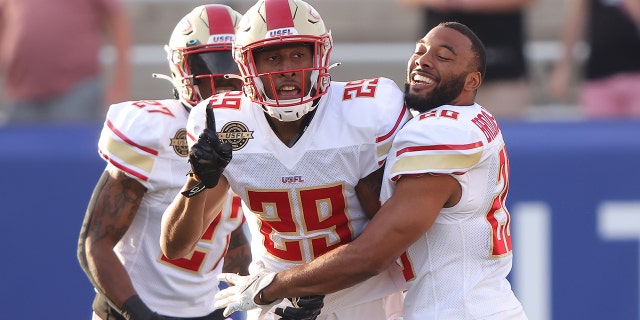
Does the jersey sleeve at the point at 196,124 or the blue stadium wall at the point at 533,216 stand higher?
the jersey sleeve at the point at 196,124

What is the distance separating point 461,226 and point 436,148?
26 cm

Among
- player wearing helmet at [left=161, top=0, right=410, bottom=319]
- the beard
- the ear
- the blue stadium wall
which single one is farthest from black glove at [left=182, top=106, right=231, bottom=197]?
the blue stadium wall

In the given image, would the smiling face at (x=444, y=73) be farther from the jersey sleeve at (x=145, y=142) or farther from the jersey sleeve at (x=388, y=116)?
the jersey sleeve at (x=145, y=142)

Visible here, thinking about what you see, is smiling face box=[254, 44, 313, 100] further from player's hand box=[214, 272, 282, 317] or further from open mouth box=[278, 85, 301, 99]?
player's hand box=[214, 272, 282, 317]

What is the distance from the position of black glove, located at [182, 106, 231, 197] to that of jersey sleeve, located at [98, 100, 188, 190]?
75 cm

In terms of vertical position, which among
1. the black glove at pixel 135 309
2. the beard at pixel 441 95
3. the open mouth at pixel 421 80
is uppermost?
the open mouth at pixel 421 80

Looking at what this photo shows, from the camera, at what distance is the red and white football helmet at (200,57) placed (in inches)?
170

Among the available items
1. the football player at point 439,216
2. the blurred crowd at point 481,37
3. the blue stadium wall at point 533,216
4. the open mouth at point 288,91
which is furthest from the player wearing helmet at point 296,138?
the blurred crowd at point 481,37

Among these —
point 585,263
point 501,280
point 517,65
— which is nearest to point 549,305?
point 585,263

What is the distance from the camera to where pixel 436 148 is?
3547 millimetres

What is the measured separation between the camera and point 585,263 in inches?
228

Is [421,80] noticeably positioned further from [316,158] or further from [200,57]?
[200,57]

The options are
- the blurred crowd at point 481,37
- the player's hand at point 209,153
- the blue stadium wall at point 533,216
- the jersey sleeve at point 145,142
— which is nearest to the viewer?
the player's hand at point 209,153

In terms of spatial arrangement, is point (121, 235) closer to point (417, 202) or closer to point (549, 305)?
point (417, 202)
